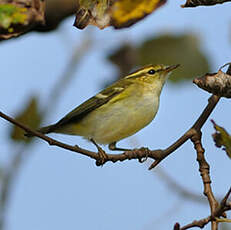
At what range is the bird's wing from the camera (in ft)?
12.4

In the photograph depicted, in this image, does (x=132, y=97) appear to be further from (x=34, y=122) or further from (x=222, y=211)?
(x=222, y=211)

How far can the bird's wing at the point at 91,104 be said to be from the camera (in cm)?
379

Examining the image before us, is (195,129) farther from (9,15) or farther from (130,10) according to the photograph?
(9,15)

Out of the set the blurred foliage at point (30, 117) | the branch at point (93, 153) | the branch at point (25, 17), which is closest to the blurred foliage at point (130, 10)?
the branch at point (25, 17)

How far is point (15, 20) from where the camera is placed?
2113 millimetres

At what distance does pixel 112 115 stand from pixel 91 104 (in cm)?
20

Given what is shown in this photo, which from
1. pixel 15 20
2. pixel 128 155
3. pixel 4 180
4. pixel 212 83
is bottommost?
pixel 4 180

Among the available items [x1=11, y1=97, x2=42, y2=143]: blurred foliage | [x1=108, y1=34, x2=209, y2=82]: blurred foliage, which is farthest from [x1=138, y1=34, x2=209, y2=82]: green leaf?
[x1=11, y1=97, x2=42, y2=143]: blurred foliage

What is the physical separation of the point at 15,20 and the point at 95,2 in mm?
344

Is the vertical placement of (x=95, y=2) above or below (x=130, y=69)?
above

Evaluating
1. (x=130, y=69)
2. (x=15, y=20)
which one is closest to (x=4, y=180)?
(x=130, y=69)

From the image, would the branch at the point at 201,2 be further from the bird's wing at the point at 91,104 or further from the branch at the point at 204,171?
the bird's wing at the point at 91,104

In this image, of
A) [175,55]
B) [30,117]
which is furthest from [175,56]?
[30,117]

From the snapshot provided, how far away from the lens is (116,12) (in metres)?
2.61
